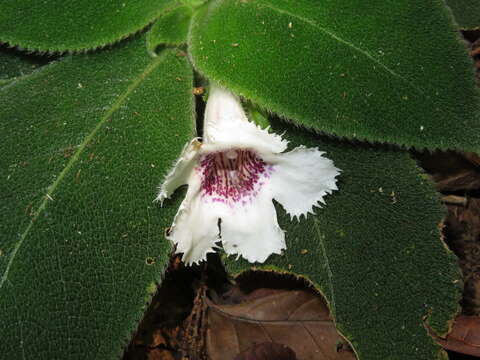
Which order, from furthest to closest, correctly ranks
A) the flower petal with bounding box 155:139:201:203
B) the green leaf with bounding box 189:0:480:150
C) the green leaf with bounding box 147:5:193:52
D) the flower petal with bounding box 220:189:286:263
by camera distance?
1. the green leaf with bounding box 147:5:193:52
2. the flower petal with bounding box 220:189:286:263
3. the green leaf with bounding box 189:0:480:150
4. the flower petal with bounding box 155:139:201:203

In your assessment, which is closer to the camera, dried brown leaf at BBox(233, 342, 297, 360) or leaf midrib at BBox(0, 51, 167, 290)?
leaf midrib at BBox(0, 51, 167, 290)

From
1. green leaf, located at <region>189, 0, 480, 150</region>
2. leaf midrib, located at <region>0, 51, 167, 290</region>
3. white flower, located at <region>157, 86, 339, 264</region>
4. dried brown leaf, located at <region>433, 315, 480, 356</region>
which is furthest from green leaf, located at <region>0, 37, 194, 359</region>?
dried brown leaf, located at <region>433, 315, 480, 356</region>

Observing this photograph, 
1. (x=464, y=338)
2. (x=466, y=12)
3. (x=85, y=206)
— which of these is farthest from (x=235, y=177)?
(x=466, y=12)

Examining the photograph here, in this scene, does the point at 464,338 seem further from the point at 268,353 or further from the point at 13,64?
the point at 13,64

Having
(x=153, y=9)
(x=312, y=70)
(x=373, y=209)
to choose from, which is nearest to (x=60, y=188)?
(x=153, y=9)

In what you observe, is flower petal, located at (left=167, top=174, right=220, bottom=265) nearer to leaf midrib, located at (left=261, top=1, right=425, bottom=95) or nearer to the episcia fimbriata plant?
the episcia fimbriata plant

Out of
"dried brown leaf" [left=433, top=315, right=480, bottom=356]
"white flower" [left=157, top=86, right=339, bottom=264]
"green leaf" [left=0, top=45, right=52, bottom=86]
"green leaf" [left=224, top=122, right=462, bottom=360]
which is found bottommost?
"dried brown leaf" [left=433, top=315, right=480, bottom=356]

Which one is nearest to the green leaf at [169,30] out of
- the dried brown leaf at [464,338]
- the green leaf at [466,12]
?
the green leaf at [466,12]
